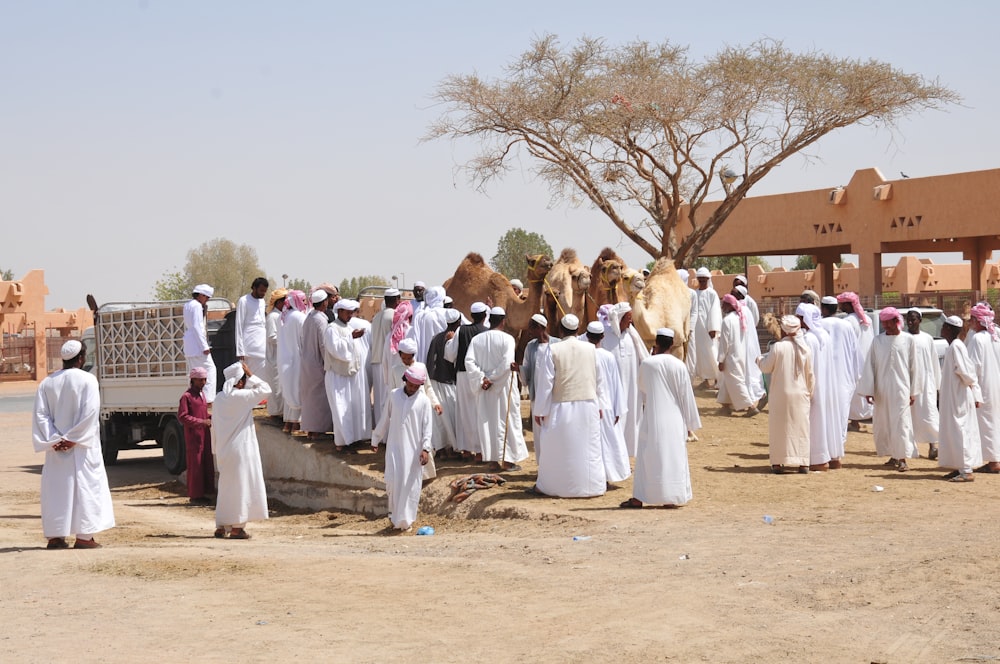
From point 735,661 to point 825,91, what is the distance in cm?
2102

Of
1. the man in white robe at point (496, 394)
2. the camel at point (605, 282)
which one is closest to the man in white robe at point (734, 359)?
the camel at point (605, 282)

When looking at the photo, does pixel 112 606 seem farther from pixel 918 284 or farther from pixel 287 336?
pixel 918 284

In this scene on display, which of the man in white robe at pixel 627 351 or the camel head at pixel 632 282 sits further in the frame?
the camel head at pixel 632 282

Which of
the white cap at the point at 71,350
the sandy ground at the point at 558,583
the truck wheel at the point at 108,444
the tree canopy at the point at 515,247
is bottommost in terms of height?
the sandy ground at the point at 558,583

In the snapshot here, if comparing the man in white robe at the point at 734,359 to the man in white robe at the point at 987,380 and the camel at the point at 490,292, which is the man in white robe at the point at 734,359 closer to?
the camel at the point at 490,292

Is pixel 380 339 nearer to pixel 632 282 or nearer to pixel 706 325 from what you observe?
pixel 632 282

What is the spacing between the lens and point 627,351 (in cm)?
1196

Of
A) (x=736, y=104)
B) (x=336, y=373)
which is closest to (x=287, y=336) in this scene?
(x=336, y=373)

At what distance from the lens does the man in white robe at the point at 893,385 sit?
11.8 m

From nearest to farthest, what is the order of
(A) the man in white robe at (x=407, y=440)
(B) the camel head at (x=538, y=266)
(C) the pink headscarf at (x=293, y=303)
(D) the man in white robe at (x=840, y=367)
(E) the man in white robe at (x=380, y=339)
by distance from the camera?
(A) the man in white robe at (x=407, y=440), (D) the man in white robe at (x=840, y=367), (E) the man in white robe at (x=380, y=339), (B) the camel head at (x=538, y=266), (C) the pink headscarf at (x=293, y=303)

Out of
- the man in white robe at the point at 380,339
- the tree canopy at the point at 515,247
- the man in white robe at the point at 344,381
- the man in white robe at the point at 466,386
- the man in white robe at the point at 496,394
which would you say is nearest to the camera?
the man in white robe at the point at 496,394

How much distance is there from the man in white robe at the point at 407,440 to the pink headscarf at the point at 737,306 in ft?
20.0

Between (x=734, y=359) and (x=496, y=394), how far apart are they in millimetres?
4440

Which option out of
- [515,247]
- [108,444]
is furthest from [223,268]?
[108,444]
